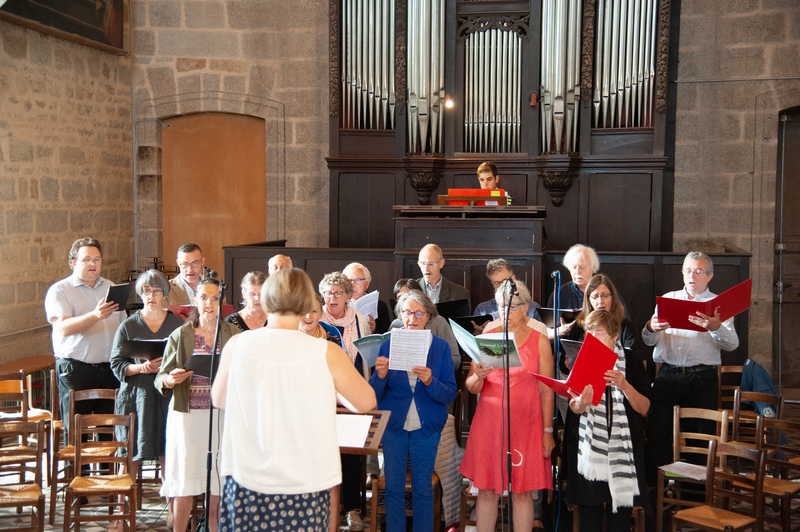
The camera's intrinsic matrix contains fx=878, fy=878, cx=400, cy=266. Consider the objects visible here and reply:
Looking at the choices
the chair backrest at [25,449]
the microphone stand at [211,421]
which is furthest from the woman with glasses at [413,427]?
the chair backrest at [25,449]

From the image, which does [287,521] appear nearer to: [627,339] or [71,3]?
[627,339]

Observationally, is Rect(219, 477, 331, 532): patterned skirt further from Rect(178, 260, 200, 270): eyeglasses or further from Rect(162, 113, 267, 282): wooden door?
Rect(162, 113, 267, 282): wooden door

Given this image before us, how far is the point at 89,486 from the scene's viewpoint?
4.74 m

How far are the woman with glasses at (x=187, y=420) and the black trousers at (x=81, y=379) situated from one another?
1514 millimetres

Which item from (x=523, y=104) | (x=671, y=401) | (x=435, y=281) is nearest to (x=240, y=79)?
(x=523, y=104)

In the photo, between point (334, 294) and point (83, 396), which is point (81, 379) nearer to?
point (83, 396)

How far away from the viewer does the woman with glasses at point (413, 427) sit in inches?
182

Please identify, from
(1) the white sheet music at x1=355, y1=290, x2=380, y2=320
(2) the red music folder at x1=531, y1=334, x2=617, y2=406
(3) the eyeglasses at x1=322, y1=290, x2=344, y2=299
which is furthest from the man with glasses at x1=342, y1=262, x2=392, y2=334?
(2) the red music folder at x1=531, y1=334, x2=617, y2=406

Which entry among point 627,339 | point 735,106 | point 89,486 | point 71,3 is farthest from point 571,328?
point 71,3

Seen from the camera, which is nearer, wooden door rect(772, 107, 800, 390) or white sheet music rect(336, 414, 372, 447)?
white sheet music rect(336, 414, 372, 447)

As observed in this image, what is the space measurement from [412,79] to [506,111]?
1.03 metres

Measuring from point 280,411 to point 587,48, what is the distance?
21.7ft

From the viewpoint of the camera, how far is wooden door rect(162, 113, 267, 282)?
398 inches

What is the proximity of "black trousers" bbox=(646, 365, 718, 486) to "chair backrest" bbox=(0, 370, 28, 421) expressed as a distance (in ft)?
13.1
